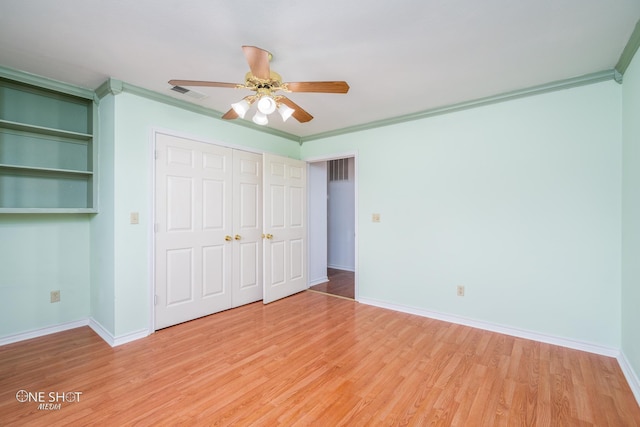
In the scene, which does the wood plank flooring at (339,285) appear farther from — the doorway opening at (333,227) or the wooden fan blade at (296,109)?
the wooden fan blade at (296,109)

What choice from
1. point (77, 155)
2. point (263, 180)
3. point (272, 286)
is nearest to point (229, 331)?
point (272, 286)

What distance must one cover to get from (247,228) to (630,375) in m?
3.70

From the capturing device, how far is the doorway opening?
15.4 feet

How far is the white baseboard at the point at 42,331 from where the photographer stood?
2.61 meters

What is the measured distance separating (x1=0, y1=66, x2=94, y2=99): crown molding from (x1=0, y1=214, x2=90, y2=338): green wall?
46.7 inches

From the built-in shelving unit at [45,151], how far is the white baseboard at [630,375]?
4.58 m

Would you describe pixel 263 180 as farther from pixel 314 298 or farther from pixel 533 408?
pixel 533 408

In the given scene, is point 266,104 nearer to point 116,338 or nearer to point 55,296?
point 116,338

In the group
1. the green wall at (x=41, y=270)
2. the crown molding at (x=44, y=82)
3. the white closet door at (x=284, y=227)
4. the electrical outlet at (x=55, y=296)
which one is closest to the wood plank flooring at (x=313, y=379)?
the green wall at (x=41, y=270)

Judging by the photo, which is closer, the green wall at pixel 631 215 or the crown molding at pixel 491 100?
the green wall at pixel 631 215

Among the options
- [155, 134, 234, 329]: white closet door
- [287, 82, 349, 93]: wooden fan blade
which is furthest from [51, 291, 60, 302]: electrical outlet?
[287, 82, 349, 93]: wooden fan blade

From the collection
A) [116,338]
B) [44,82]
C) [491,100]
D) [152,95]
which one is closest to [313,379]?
[116,338]

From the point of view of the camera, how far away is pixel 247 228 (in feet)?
12.3

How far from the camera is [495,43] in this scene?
2020 mm
